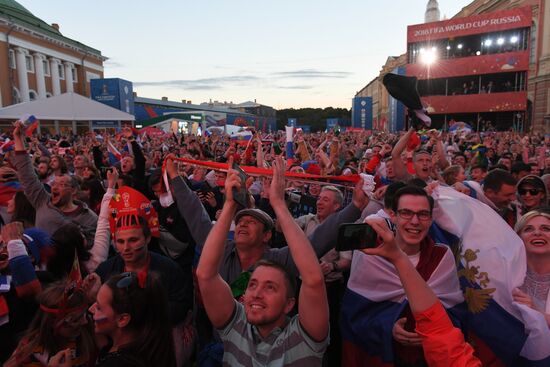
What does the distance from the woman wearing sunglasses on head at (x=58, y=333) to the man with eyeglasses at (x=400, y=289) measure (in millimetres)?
1639

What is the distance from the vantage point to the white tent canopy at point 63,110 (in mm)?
16328

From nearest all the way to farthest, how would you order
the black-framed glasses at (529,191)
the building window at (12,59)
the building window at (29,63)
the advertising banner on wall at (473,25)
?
the black-framed glasses at (529,191)
the advertising banner on wall at (473,25)
the building window at (12,59)
the building window at (29,63)

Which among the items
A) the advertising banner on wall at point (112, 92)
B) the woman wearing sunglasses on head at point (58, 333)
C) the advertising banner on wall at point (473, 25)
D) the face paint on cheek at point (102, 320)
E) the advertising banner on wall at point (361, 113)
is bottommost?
the woman wearing sunglasses on head at point (58, 333)

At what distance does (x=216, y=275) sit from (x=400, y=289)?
1163mm

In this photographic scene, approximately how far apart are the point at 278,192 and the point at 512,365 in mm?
1779

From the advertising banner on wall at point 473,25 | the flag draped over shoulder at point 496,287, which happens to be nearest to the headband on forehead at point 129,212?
the flag draped over shoulder at point 496,287

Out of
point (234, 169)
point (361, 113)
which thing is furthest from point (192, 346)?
point (361, 113)

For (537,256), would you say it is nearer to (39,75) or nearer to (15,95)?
(15,95)

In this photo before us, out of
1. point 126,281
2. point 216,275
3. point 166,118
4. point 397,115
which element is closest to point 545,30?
point 397,115

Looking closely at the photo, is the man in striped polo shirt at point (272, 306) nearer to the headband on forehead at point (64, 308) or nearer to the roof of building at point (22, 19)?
the headband on forehead at point (64, 308)

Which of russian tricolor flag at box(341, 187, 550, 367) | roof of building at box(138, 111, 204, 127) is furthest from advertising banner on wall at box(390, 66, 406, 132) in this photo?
russian tricolor flag at box(341, 187, 550, 367)

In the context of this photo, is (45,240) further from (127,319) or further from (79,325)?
(127,319)

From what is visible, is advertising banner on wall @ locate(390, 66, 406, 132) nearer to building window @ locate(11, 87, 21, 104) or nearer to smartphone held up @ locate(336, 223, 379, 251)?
building window @ locate(11, 87, 21, 104)

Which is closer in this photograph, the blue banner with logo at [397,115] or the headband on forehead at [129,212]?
the headband on forehead at [129,212]
